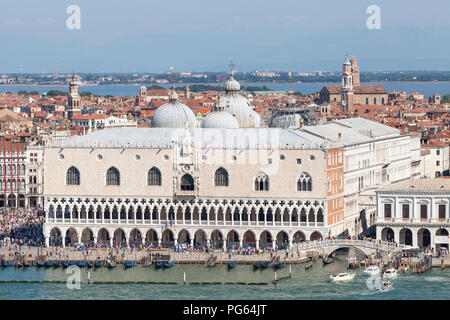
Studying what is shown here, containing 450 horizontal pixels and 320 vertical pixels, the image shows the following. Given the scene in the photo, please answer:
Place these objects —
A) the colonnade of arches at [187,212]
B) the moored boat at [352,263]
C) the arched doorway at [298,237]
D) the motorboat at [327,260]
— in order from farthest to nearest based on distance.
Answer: the arched doorway at [298,237]
the colonnade of arches at [187,212]
the motorboat at [327,260]
the moored boat at [352,263]

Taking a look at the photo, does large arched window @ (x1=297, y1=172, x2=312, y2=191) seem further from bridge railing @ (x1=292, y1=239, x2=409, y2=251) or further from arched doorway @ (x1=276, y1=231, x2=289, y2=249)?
bridge railing @ (x1=292, y1=239, x2=409, y2=251)

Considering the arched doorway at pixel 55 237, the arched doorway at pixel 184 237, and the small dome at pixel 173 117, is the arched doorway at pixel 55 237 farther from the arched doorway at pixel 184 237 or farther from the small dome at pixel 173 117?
the small dome at pixel 173 117

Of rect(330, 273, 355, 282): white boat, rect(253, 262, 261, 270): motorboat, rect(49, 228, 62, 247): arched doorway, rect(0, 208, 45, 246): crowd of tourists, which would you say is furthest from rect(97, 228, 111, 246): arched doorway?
rect(330, 273, 355, 282): white boat

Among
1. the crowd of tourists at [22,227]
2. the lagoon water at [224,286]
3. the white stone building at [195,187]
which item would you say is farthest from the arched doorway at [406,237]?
the crowd of tourists at [22,227]

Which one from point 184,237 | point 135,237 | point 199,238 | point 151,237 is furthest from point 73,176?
point 199,238

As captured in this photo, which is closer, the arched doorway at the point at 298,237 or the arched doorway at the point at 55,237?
the arched doorway at the point at 298,237
